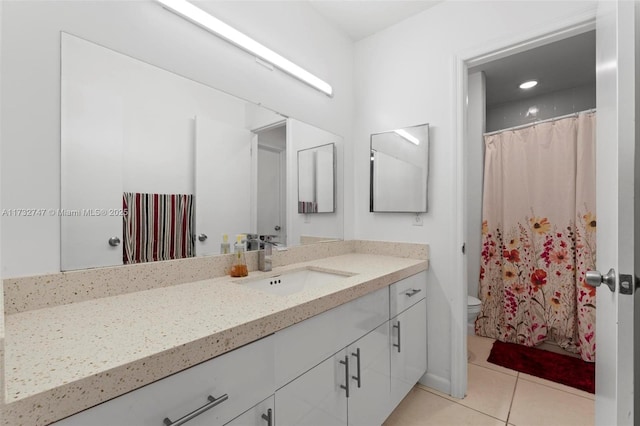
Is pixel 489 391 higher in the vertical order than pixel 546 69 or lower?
lower

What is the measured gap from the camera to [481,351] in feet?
7.81

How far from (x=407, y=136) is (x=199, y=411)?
1838 mm

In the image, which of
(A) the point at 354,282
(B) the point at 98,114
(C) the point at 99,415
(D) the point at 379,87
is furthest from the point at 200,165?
(D) the point at 379,87

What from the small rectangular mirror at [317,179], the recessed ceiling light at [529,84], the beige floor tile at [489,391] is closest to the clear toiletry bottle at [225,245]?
the small rectangular mirror at [317,179]

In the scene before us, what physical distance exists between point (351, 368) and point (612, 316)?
0.85 m

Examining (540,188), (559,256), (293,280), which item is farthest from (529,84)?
(293,280)

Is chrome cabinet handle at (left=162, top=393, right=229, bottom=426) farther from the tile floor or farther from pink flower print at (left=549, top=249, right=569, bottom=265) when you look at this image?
pink flower print at (left=549, top=249, right=569, bottom=265)

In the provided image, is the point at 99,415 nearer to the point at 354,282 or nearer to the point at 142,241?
the point at 142,241

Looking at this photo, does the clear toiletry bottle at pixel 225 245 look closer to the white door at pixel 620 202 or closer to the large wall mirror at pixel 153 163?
the large wall mirror at pixel 153 163

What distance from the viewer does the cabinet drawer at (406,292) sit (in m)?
1.49

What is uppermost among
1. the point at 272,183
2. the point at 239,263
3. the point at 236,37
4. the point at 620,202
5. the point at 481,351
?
the point at 236,37

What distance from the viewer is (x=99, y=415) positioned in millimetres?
547

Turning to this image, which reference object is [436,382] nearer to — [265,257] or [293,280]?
[293,280]

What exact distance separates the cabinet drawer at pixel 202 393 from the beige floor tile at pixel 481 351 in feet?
6.48
